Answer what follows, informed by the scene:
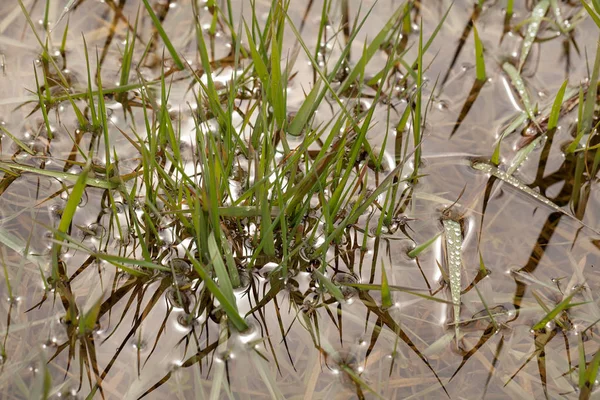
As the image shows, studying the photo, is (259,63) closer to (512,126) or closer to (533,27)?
(512,126)

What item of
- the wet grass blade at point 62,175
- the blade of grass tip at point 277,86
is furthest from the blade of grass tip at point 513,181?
the wet grass blade at point 62,175

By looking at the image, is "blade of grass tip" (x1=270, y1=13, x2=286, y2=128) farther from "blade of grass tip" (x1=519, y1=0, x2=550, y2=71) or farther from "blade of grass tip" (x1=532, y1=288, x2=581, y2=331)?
"blade of grass tip" (x1=519, y1=0, x2=550, y2=71)

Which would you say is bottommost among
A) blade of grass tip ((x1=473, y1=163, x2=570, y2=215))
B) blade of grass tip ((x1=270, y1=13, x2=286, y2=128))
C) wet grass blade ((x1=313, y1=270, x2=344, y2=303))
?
wet grass blade ((x1=313, y1=270, x2=344, y2=303))

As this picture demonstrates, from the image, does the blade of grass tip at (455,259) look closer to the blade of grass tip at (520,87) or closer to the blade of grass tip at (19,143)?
the blade of grass tip at (520,87)

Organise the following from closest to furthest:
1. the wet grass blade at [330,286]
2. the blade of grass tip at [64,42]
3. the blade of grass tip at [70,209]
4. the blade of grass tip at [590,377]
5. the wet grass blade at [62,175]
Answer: the blade of grass tip at [70,209], the blade of grass tip at [590,377], the wet grass blade at [330,286], the wet grass blade at [62,175], the blade of grass tip at [64,42]

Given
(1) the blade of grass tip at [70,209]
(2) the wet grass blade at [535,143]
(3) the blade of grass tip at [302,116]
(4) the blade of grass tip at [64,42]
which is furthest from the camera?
(4) the blade of grass tip at [64,42]

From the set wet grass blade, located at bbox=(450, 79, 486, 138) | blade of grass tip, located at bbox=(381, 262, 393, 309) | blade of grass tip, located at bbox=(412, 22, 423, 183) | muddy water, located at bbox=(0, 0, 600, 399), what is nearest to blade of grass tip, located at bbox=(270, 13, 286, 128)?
muddy water, located at bbox=(0, 0, 600, 399)

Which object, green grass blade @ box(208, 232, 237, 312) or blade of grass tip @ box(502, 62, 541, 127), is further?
blade of grass tip @ box(502, 62, 541, 127)

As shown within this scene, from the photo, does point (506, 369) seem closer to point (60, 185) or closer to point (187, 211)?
point (187, 211)

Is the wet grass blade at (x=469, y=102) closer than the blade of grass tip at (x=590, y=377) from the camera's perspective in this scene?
No
